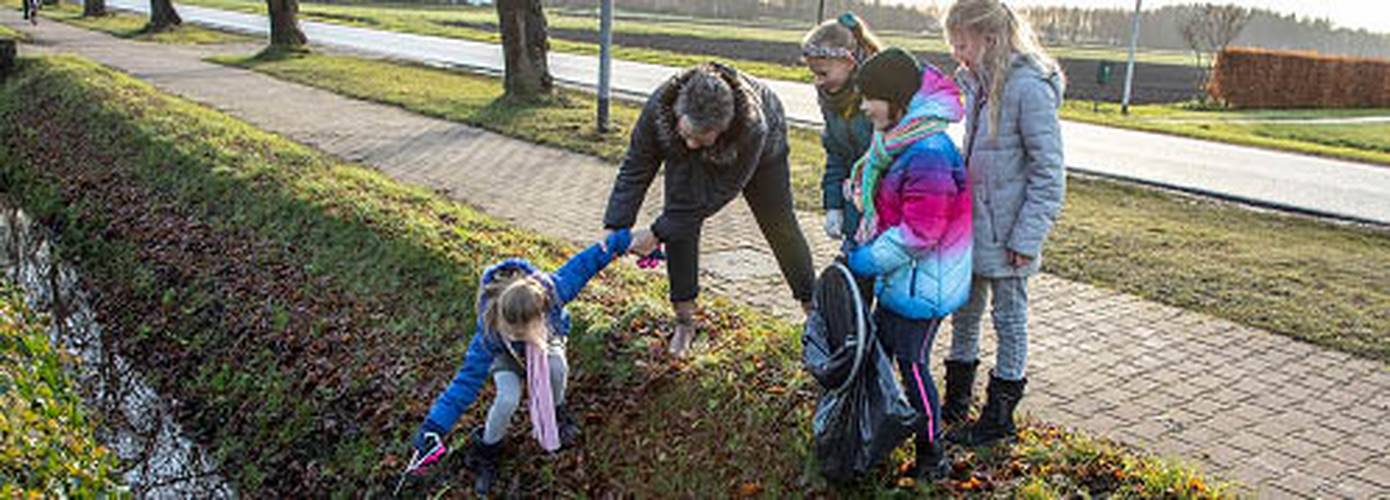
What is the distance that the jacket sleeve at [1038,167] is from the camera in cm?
386

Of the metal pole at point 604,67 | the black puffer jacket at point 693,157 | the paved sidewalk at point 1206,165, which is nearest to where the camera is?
the black puffer jacket at point 693,157

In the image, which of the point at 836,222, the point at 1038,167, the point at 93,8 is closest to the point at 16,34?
the point at 93,8

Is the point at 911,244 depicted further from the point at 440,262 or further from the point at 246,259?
the point at 246,259

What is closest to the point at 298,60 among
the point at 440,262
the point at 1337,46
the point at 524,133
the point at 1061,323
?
the point at 524,133

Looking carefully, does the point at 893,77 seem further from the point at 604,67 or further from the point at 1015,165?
the point at 604,67

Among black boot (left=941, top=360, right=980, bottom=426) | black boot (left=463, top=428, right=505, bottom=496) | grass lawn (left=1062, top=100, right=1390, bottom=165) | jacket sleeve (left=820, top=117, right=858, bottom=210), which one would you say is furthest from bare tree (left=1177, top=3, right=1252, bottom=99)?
black boot (left=463, top=428, right=505, bottom=496)

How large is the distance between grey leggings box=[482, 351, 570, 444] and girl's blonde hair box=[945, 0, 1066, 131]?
2064 mm

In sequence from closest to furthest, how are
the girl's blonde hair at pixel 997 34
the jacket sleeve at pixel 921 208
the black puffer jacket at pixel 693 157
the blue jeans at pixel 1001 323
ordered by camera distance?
the jacket sleeve at pixel 921 208, the girl's blonde hair at pixel 997 34, the blue jeans at pixel 1001 323, the black puffer jacket at pixel 693 157

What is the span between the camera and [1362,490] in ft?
13.9

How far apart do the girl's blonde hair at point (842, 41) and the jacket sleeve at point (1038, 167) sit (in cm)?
91

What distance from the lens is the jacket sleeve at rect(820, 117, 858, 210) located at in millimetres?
5059

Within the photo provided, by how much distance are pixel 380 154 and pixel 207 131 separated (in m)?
1.73

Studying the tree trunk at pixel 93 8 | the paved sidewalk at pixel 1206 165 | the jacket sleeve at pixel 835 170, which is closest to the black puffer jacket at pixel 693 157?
the jacket sleeve at pixel 835 170

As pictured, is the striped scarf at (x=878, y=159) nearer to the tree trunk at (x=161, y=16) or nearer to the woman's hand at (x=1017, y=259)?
the woman's hand at (x=1017, y=259)
